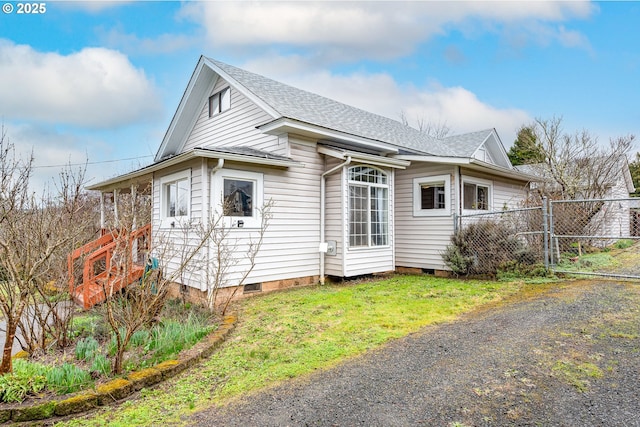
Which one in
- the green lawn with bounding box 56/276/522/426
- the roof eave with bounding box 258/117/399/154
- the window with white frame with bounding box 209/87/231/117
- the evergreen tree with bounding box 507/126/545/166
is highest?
the evergreen tree with bounding box 507/126/545/166

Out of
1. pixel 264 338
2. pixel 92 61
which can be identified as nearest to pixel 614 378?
pixel 264 338

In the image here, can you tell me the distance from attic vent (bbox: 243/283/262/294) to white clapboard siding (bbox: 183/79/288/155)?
3.05m

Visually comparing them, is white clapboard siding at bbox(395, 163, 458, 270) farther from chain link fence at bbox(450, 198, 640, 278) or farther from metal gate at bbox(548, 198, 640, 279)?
metal gate at bbox(548, 198, 640, 279)

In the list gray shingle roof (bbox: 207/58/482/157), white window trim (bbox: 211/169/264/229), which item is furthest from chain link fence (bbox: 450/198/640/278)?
white window trim (bbox: 211/169/264/229)

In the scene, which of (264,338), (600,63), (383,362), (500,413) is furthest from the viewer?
(600,63)

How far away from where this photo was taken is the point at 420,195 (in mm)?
10141

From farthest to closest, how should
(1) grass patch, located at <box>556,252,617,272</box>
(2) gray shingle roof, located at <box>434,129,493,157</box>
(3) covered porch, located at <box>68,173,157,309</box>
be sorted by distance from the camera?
(2) gray shingle roof, located at <box>434,129,493,157</box>, (1) grass patch, located at <box>556,252,617,272</box>, (3) covered porch, located at <box>68,173,157,309</box>

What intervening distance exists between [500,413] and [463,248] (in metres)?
6.81

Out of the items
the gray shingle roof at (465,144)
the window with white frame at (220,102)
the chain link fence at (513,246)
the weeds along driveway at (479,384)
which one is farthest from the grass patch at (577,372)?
the gray shingle roof at (465,144)

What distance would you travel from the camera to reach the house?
7.43 metres

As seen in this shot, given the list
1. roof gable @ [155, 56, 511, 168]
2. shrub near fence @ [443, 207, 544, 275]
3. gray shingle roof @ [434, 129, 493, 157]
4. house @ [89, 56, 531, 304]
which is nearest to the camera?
house @ [89, 56, 531, 304]

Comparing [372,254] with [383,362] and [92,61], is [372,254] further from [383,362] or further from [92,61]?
[92,61]

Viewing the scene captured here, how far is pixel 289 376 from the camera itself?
3447mm

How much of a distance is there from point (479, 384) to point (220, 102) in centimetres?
976
